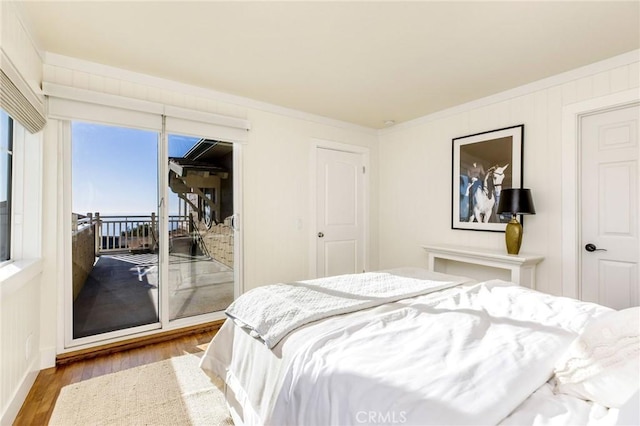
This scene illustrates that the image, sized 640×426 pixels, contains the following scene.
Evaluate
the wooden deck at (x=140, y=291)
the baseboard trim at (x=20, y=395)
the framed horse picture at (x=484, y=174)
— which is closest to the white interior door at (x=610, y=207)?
the framed horse picture at (x=484, y=174)

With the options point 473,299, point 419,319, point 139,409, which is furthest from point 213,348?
point 473,299

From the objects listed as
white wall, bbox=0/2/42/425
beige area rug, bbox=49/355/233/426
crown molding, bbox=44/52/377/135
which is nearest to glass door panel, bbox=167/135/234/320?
crown molding, bbox=44/52/377/135

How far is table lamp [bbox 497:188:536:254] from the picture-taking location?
276 cm

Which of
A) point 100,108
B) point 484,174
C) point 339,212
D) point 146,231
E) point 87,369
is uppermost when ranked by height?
point 100,108

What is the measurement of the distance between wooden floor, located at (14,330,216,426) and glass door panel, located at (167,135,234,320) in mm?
373

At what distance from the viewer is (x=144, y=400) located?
196 cm

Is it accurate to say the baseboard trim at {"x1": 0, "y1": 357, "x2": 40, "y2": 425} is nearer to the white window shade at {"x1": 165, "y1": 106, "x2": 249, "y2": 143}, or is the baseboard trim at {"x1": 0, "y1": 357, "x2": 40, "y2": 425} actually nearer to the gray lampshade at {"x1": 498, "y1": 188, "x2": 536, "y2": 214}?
the white window shade at {"x1": 165, "y1": 106, "x2": 249, "y2": 143}

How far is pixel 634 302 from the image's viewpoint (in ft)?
7.93

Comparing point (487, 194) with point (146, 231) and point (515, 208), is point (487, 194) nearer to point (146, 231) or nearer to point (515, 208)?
point (515, 208)

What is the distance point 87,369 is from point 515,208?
375cm

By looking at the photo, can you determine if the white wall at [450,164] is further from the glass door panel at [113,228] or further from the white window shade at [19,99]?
the white window shade at [19,99]

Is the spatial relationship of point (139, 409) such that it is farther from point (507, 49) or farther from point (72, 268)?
point (507, 49)

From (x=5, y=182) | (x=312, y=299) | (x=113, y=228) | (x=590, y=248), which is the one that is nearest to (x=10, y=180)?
(x=5, y=182)

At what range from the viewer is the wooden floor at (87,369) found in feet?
6.09
